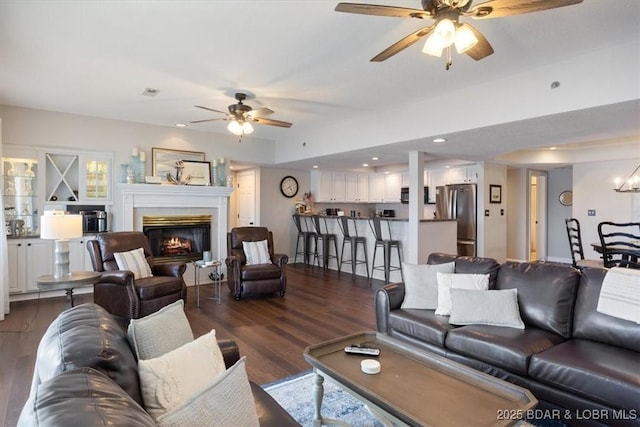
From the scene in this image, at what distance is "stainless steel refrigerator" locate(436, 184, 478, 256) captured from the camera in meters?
7.10

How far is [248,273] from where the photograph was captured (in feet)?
16.0

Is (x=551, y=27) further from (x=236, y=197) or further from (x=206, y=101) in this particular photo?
(x=236, y=197)

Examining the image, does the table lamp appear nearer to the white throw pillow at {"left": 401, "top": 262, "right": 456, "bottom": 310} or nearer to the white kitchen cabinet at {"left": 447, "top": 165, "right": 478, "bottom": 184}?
the white throw pillow at {"left": 401, "top": 262, "right": 456, "bottom": 310}

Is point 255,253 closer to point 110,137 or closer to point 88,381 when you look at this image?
point 110,137

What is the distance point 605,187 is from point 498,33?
20.1 feet

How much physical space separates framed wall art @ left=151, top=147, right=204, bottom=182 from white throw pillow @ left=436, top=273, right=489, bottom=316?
4771 mm

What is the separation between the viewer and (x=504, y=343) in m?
2.23

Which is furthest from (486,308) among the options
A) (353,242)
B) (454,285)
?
(353,242)

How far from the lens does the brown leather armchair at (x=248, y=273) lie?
193 inches

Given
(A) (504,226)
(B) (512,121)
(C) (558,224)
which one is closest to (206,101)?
(B) (512,121)

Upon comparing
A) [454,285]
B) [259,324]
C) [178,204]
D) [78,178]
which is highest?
[78,178]

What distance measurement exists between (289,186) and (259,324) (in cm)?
461

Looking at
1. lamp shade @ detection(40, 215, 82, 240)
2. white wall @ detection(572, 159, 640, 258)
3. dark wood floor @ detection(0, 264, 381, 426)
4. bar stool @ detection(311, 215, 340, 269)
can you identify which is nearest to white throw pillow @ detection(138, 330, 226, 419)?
dark wood floor @ detection(0, 264, 381, 426)

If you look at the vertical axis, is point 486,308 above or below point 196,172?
below
